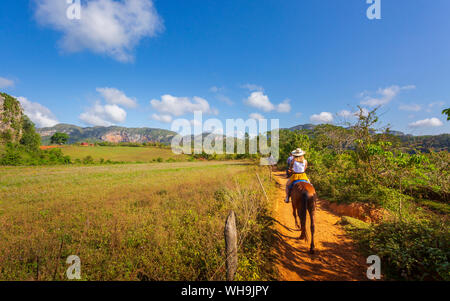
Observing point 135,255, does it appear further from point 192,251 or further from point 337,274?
point 337,274

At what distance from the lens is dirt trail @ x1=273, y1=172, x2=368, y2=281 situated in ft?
11.4

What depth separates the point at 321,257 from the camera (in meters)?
4.03

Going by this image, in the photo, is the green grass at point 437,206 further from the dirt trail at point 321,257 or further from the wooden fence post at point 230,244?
the wooden fence post at point 230,244

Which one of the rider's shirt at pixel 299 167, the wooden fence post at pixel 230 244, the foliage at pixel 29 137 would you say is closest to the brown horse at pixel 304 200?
the rider's shirt at pixel 299 167

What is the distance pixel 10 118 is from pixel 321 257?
358ft

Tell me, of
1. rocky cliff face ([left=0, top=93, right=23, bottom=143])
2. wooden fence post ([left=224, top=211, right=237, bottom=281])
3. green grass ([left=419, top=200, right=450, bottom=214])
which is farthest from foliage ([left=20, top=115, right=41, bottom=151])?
green grass ([left=419, top=200, right=450, bottom=214])

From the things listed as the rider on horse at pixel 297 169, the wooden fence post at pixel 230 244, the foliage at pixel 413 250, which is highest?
the rider on horse at pixel 297 169

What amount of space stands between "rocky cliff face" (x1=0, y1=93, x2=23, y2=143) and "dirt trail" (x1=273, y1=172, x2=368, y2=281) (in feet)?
312

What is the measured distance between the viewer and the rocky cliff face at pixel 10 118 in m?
60.3

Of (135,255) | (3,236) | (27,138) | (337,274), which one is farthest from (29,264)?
(27,138)

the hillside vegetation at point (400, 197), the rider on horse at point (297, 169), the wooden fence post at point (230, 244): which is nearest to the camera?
the wooden fence post at point (230, 244)

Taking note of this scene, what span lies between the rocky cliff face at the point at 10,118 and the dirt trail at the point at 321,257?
95227 mm

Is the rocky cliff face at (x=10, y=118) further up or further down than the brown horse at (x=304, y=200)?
further up
